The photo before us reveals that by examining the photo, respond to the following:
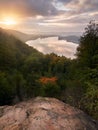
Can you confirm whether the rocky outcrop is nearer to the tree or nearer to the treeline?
the treeline

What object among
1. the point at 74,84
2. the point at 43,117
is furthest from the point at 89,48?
the point at 43,117

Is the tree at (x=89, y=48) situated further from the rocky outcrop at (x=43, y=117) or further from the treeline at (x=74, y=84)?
the rocky outcrop at (x=43, y=117)

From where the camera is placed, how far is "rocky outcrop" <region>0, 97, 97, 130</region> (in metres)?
6.88

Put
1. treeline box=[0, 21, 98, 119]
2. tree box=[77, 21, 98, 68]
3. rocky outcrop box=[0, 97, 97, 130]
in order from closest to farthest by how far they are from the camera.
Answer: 1. rocky outcrop box=[0, 97, 97, 130]
2. treeline box=[0, 21, 98, 119]
3. tree box=[77, 21, 98, 68]

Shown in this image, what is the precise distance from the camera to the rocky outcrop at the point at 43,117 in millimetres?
6875

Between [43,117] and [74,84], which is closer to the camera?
[43,117]

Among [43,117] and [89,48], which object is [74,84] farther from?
[43,117]

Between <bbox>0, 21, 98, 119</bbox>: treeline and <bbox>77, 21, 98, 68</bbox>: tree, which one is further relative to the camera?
<bbox>77, 21, 98, 68</bbox>: tree

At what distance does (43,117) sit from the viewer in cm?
711

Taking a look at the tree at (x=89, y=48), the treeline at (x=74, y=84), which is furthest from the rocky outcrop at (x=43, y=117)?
the tree at (x=89, y=48)

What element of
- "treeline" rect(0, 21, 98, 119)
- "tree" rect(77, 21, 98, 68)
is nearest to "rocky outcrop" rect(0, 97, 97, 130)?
"treeline" rect(0, 21, 98, 119)

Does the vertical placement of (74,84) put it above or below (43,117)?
below

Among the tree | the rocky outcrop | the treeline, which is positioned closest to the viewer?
the rocky outcrop

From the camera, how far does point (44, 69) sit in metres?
125
